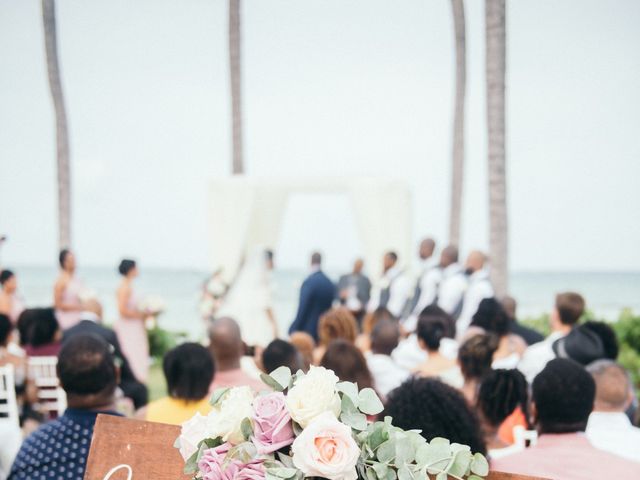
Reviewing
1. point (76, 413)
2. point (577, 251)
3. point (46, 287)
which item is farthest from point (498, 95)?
point (46, 287)

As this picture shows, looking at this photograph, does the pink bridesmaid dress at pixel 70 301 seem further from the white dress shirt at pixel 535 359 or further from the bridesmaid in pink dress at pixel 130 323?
the white dress shirt at pixel 535 359

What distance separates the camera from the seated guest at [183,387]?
11.3 feet

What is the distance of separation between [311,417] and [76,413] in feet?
5.88

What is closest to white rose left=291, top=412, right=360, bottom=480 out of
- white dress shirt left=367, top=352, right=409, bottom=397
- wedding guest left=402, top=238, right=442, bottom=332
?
white dress shirt left=367, top=352, right=409, bottom=397

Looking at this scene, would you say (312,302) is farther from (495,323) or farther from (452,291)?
(495,323)

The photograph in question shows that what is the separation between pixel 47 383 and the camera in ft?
17.2

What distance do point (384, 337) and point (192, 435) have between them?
336 cm

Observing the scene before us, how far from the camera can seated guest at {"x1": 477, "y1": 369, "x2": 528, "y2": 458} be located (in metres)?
3.44

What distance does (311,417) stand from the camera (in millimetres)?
1323

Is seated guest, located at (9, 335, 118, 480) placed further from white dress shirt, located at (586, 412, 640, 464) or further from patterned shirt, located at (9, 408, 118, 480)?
white dress shirt, located at (586, 412, 640, 464)

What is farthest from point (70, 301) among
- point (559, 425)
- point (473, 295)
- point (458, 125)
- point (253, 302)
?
point (458, 125)

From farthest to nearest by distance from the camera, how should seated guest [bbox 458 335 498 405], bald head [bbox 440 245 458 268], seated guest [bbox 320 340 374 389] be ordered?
bald head [bbox 440 245 458 268]
seated guest [bbox 458 335 498 405]
seated guest [bbox 320 340 374 389]

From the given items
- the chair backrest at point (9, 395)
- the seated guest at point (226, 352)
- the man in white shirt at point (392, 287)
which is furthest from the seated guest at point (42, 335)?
the man in white shirt at point (392, 287)

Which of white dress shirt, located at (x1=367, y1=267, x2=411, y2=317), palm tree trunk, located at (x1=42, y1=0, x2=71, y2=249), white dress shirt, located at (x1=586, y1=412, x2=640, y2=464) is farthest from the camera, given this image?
palm tree trunk, located at (x1=42, y1=0, x2=71, y2=249)
